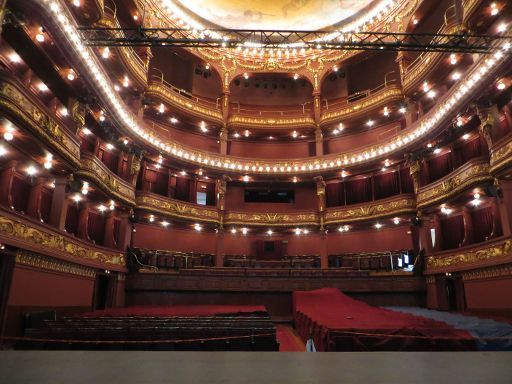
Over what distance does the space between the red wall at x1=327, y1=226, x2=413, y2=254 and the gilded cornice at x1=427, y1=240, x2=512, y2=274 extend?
4.11 meters

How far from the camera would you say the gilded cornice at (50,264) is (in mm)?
10500

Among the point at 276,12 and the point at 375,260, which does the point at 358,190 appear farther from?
the point at 276,12

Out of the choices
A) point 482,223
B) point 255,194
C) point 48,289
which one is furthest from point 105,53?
point 482,223

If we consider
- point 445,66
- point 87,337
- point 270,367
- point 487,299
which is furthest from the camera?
point 445,66

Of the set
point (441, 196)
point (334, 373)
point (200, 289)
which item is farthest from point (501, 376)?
point (441, 196)

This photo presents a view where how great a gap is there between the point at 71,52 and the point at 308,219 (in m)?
17.8

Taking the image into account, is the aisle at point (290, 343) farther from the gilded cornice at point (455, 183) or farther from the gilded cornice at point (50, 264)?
the gilded cornice at point (455, 183)

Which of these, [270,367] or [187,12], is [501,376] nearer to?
[270,367]

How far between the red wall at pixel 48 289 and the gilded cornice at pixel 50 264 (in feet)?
0.51

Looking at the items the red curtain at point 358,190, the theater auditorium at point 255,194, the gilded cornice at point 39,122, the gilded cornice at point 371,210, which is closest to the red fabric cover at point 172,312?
the theater auditorium at point 255,194

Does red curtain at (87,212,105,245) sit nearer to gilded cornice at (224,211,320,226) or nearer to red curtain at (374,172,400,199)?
gilded cornice at (224,211,320,226)

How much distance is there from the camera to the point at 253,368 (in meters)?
2.82

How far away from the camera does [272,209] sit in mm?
26781

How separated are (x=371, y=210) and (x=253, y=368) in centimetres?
2155
